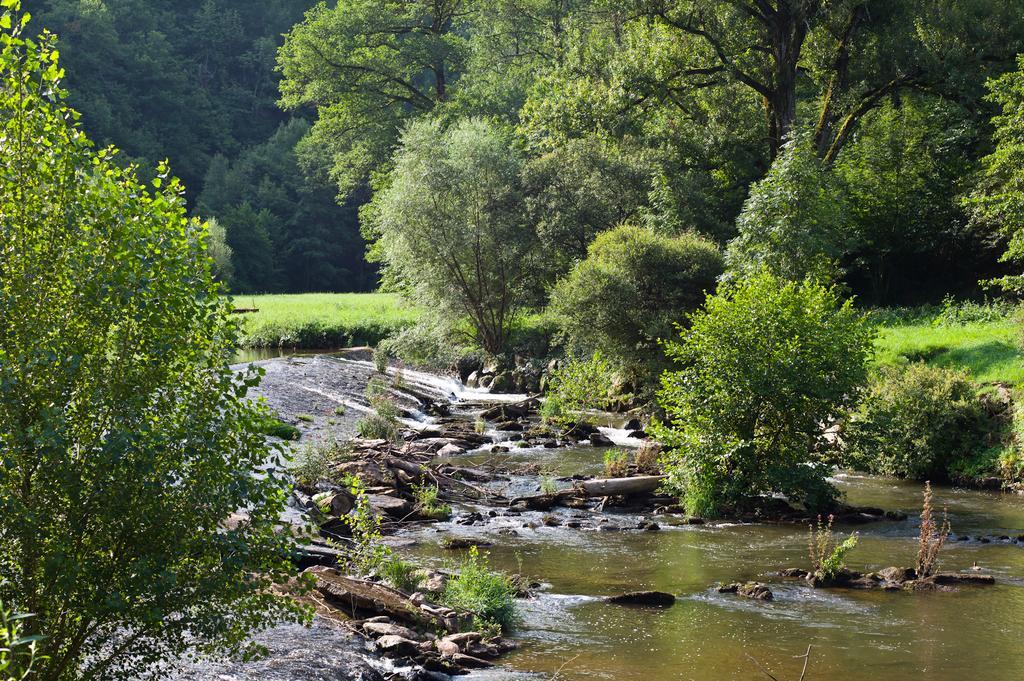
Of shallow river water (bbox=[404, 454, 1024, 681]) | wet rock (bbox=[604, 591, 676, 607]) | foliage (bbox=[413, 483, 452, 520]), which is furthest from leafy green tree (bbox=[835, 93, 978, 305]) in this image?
wet rock (bbox=[604, 591, 676, 607])

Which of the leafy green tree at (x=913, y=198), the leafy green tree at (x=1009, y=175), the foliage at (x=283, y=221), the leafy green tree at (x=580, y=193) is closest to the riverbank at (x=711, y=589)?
the leafy green tree at (x=1009, y=175)

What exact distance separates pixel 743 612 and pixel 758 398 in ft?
20.2

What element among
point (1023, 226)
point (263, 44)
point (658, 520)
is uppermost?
point (263, 44)

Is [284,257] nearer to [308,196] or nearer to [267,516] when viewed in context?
[308,196]

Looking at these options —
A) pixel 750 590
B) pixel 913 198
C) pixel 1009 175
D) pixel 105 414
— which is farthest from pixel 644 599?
pixel 913 198

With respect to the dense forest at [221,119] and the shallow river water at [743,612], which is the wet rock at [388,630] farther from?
the dense forest at [221,119]

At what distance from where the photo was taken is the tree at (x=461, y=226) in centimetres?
3594

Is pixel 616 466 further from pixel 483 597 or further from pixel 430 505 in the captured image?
pixel 483 597

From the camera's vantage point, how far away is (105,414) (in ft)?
20.7

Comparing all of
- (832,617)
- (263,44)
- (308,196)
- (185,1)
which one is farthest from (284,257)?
(832,617)

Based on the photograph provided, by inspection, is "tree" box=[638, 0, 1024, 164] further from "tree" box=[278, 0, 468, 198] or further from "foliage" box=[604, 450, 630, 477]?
"tree" box=[278, 0, 468, 198]

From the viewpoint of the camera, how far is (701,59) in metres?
35.9

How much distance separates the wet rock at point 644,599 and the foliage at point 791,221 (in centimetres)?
1582

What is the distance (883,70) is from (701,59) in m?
6.25
